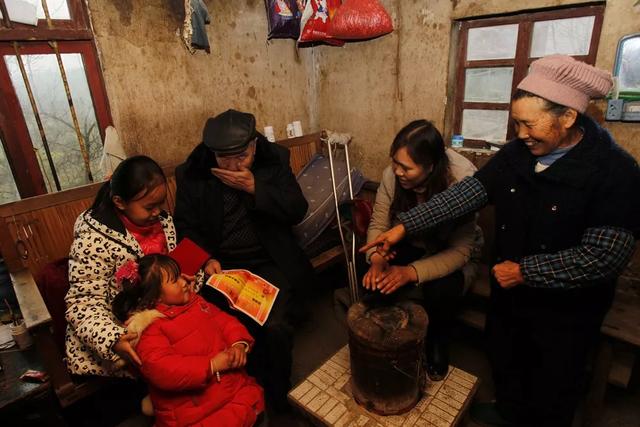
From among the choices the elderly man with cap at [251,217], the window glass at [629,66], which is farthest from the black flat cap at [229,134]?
the window glass at [629,66]

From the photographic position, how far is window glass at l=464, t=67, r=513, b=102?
3174 millimetres

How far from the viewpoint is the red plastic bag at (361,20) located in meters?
2.31

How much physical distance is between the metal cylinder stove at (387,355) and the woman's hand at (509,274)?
0.45m

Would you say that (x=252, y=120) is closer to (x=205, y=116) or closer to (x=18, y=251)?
(x=205, y=116)

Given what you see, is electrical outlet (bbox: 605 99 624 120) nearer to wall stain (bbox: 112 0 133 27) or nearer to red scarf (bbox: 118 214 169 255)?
red scarf (bbox: 118 214 169 255)

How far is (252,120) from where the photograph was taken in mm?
2393

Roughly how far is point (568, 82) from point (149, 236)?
7.28 feet

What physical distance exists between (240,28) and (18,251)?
2637mm

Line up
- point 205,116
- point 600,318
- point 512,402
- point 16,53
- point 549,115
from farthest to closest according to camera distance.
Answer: point 205,116 → point 16,53 → point 512,402 → point 600,318 → point 549,115

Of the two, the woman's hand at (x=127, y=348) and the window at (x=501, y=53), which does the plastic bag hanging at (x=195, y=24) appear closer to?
the window at (x=501, y=53)

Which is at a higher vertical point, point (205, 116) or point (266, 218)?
point (205, 116)

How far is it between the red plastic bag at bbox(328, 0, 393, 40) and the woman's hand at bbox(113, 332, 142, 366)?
206 cm

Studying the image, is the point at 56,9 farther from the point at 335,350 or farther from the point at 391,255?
the point at 335,350

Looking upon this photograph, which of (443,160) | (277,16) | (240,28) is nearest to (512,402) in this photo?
(443,160)
